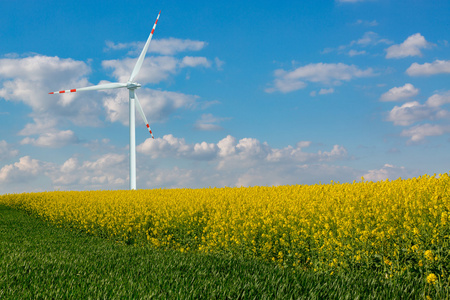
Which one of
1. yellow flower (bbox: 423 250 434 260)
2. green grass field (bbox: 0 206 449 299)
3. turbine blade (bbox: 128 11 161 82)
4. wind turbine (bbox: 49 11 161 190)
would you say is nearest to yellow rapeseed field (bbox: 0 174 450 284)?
yellow flower (bbox: 423 250 434 260)

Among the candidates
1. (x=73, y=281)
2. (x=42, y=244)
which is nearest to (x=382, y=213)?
(x=73, y=281)

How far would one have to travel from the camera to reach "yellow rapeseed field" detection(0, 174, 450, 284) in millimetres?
6434

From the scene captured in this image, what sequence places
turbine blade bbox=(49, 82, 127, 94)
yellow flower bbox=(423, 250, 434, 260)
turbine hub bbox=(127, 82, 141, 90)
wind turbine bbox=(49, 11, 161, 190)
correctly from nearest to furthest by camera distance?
yellow flower bbox=(423, 250, 434, 260) < wind turbine bbox=(49, 11, 161, 190) < turbine blade bbox=(49, 82, 127, 94) < turbine hub bbox=(127, 82, 141, 90)

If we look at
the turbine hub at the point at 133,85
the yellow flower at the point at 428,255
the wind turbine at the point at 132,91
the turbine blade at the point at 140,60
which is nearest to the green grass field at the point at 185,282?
the yellow flower at the point at 428,255

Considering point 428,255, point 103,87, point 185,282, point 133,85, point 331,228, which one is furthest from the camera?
point 133,85

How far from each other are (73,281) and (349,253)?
4.80 m

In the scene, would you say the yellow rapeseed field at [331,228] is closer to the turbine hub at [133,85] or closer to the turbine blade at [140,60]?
the turbine hub at [133,85]

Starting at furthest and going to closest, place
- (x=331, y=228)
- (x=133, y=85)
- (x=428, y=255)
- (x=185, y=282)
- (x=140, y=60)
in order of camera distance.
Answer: (x=140, y=60), (x=133, y=85), (x=331, y=228), (x=185, y=282), (x=428, y=255)

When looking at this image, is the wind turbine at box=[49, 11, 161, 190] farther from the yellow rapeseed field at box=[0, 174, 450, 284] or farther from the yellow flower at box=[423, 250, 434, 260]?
the yellow flower at box=[423, 250, 434, 260]

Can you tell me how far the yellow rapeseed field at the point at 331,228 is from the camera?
643cm

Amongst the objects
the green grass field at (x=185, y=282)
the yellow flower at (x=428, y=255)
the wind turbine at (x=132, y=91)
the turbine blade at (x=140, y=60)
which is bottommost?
the green grass field at (x=185, y=282)

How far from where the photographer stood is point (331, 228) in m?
7.89

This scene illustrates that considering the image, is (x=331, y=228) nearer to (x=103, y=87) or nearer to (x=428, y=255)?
(x=428, y=255)

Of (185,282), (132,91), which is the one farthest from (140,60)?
(185,282)
